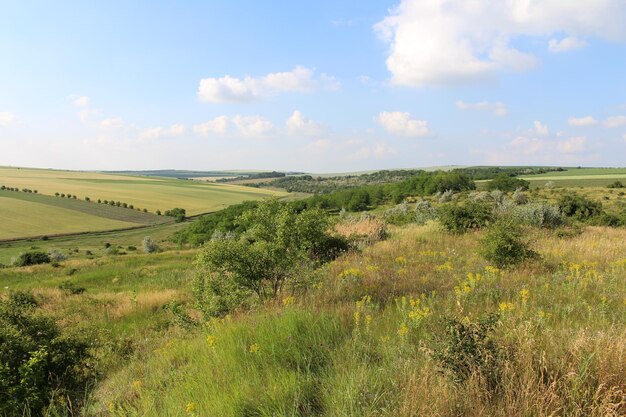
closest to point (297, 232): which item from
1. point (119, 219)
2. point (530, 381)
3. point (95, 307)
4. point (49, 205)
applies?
point (530, 381)

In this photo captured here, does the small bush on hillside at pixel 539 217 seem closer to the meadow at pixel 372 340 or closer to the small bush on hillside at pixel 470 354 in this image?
the meadow at pixel 372 340

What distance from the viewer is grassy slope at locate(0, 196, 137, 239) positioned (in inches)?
Answer: 2594

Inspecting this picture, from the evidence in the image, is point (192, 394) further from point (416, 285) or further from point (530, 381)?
point (416, 285)

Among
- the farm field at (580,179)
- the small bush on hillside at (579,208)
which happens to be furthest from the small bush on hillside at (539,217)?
the farm field at (580,179)

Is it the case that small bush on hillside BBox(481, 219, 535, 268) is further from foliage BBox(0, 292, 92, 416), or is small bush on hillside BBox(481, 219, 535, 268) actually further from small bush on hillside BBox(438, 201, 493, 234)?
foliage BBox(0, 292, 92, 416)

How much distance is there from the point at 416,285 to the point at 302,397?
4563 mm

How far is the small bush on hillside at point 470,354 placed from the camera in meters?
2.80

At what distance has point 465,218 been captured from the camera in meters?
15.8

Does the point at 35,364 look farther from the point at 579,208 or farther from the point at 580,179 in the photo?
the point at 580,179

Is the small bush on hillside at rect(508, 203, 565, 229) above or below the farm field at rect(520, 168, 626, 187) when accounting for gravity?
below

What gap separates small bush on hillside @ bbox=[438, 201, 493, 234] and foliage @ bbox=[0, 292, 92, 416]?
554 inches

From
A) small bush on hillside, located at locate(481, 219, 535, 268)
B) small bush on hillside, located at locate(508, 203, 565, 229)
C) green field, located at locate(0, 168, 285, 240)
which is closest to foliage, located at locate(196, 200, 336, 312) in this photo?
small bush on hillside, located at locate(481, 219, 535, 268)

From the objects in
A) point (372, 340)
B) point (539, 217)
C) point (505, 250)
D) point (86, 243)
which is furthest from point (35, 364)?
point (86, 243)

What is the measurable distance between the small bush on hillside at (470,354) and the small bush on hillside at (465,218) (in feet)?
43.1
